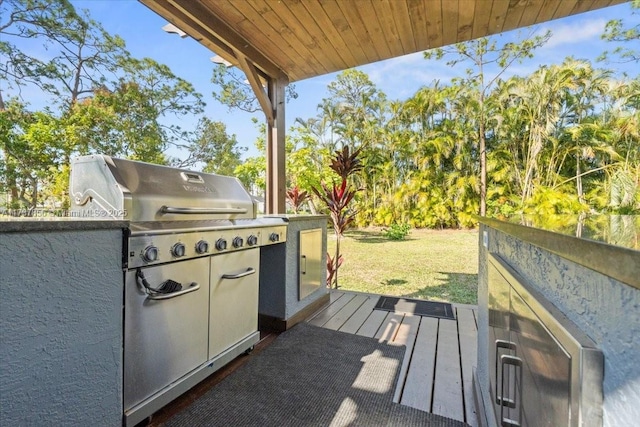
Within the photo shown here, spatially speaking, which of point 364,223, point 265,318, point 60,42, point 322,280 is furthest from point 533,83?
point 60,42

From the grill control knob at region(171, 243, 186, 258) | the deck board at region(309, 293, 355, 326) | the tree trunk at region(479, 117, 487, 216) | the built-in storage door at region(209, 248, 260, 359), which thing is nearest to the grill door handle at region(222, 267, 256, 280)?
the built-in storage door at region(209, 248, 260, 359)

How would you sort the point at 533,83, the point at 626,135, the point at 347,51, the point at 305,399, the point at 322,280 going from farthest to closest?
the point at 533,83 < the point at 626,135 < the point at 322,280 < the point at 347,51 < the point at 305,399

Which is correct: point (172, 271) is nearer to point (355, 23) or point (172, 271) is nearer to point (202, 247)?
point (202, 247)

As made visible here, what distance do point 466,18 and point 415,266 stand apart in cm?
421

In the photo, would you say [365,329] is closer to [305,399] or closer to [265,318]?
[265,318]

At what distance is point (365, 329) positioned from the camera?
106 inches

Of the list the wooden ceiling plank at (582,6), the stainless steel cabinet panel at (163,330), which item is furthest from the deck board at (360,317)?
the wooden ceiling plank at (582,6)

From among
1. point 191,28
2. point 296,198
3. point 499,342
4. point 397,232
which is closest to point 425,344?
point 499,342

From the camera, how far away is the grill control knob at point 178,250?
60.1 inches

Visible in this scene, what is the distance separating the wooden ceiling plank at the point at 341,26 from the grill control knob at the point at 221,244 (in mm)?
1925

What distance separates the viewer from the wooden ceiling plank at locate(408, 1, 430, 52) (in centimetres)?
232

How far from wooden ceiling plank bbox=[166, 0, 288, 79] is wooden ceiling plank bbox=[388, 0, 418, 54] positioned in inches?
52.9

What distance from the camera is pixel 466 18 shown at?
8.19ft

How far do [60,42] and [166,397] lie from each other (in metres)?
3.25
